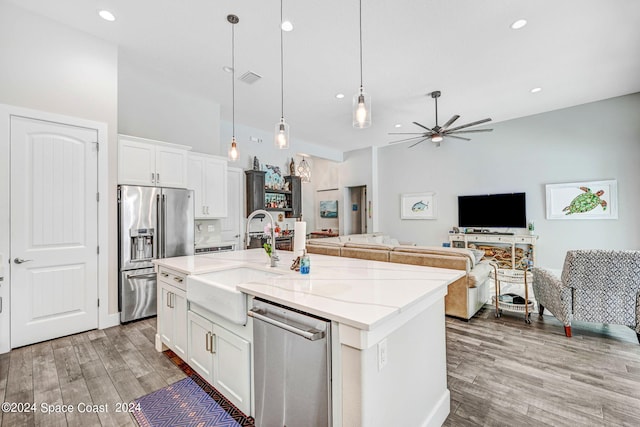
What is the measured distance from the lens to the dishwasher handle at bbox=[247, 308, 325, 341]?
1176 mm

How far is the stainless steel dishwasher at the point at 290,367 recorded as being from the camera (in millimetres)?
1202

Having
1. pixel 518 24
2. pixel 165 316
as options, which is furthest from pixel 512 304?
pixel 165 316

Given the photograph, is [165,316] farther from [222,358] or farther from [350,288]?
[350,288]

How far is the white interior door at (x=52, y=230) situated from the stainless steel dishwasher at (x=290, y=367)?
280cm

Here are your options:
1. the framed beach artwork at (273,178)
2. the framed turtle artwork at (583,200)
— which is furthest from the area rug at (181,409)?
the framed turtle artwork at (583,200)

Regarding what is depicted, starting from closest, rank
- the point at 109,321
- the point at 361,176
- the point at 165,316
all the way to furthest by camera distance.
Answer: the point at 165,316 → the point at 109,321 → the point at 361,176

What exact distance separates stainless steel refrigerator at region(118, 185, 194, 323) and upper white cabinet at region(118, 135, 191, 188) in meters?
0.19

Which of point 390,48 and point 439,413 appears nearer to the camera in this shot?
point 439,413

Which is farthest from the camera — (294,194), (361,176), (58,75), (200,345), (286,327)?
(361,176)

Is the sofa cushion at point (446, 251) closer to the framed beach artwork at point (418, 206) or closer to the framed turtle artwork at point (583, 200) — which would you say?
the framed turtle artwork at point (583, 200)

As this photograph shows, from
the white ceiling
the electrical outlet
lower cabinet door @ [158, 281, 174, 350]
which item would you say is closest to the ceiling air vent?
the white ceiling

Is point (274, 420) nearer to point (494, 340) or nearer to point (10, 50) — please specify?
point (494, 340)

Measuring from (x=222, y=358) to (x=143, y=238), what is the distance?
2.44 m

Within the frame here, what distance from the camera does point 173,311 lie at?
7.88 ft
